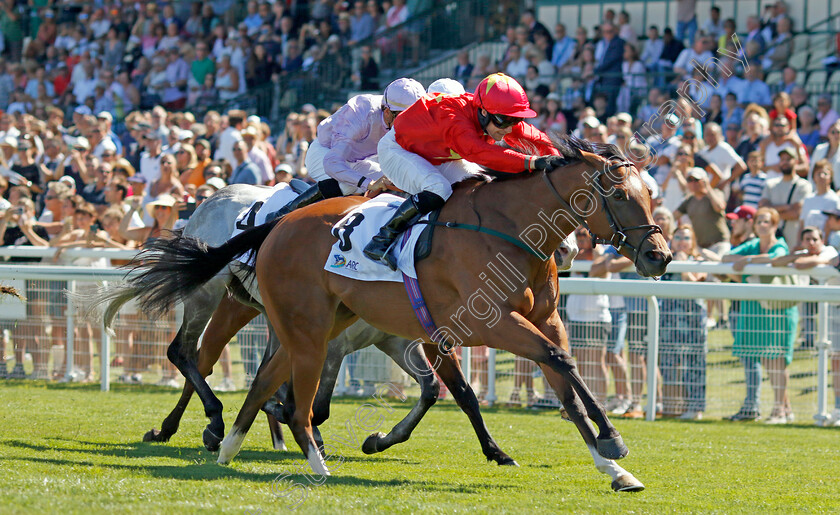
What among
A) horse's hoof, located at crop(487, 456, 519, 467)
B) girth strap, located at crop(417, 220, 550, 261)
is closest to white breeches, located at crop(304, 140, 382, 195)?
girth strap, located at crop(417, 220, 550, 261)

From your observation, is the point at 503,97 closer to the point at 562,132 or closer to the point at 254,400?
the point at 562,132

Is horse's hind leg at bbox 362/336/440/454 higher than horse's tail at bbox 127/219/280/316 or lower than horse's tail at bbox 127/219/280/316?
lower

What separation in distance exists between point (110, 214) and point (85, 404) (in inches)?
116

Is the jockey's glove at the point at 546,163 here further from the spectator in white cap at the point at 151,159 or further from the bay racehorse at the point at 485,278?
the spectator in white cap at the point at 151,159

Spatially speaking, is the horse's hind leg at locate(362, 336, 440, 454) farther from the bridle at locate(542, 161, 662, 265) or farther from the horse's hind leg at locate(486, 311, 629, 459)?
the bridle at locate(542, 161, 662, 265)

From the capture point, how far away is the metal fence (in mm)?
8648

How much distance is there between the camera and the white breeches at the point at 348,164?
23.4ft

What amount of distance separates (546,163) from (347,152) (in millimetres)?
1796

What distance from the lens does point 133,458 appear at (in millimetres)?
6430

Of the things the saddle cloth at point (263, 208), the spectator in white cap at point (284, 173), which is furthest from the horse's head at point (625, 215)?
the spectator in white cap at point (284, 173)

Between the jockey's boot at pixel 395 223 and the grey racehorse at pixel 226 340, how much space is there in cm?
89

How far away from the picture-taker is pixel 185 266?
6.78 m

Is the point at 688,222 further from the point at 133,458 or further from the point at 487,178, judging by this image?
the point at 133,458

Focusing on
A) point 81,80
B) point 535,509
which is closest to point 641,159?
point 535,509
